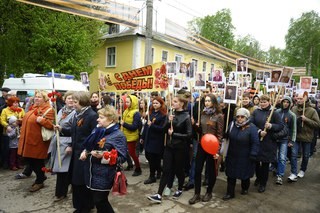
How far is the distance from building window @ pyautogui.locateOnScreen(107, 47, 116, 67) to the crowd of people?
19481mm

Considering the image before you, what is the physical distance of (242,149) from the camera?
197 inches

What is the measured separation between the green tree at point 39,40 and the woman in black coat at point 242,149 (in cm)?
1222

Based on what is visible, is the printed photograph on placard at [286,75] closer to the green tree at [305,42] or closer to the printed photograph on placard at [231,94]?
the printed photograph on placard at [231,94]

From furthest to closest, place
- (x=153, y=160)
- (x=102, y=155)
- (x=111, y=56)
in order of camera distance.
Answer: (x=111, y=56), (x=153, y=160), (x=102, y=155)

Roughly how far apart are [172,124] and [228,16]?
41015 millimetres

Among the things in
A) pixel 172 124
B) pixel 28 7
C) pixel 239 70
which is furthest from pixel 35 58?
pixel 172 124

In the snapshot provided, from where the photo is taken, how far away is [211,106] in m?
4.95

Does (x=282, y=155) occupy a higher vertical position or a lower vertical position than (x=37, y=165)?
higher

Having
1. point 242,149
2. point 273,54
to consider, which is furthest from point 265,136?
point 273,54

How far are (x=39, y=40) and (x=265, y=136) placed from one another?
42.8 ft

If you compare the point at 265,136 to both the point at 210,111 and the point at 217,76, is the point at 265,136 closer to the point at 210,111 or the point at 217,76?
the point at 210,111

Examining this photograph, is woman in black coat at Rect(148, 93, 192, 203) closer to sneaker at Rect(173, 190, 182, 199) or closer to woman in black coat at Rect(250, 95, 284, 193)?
sneaker at Rect(173, 190, 182, 199)

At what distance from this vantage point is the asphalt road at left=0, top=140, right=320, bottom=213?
457 cm

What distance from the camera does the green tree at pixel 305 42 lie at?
37.0 m
